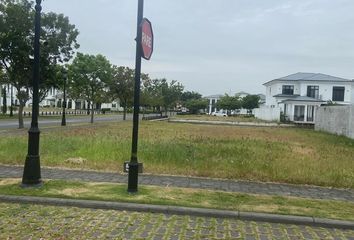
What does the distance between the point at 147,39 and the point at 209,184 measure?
352 cm

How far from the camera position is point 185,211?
7.09 meters

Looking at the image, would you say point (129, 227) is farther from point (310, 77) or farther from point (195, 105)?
point (195, 105)

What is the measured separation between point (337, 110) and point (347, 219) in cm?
2693

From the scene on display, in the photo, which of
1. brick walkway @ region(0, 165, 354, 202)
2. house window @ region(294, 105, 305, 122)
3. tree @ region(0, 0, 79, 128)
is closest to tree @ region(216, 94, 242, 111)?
house window @ region(294, 105, 305, 122)

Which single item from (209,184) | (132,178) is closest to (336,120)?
(209,184)

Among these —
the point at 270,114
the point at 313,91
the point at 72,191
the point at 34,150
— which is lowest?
the point at 72,191

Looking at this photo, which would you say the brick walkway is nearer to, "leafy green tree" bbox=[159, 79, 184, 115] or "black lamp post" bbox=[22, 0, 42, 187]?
"black lamp post" bbox=[22, 0, 42, 187]

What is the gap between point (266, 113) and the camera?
220ft

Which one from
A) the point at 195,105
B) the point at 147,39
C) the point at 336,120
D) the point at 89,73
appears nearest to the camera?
the point at 147,39

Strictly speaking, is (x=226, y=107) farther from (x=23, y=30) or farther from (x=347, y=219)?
(x=347, y=219)

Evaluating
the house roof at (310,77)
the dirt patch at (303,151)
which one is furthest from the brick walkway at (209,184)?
the house roof at (310,77)

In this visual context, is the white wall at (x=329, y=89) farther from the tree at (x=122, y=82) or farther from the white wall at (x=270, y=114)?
the tree at (x=122, y=82)

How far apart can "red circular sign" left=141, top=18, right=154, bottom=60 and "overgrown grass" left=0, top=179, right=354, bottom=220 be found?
271 cm

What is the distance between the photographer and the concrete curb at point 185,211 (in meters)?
6.71
